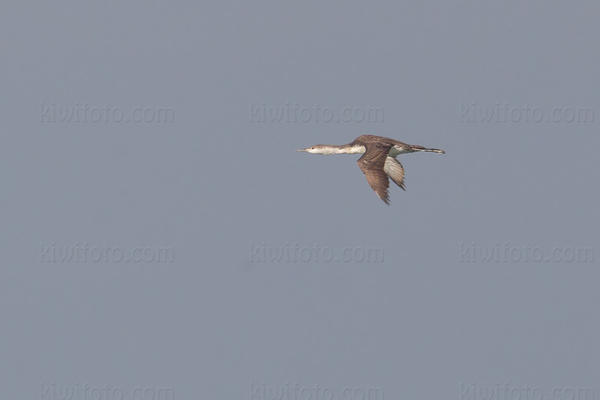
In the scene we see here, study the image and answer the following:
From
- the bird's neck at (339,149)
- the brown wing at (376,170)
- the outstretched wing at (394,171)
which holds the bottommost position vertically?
the brown wing at (376,170)

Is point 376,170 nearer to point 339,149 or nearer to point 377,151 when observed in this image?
point 377,151

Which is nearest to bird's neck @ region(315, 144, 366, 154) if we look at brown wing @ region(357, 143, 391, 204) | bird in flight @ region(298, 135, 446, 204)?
bird in flight @ region(298, 135, 446, 204)

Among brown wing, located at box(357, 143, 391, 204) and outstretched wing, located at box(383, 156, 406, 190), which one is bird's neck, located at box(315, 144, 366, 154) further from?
brown wing, located at box(357, 143, 391, 204)

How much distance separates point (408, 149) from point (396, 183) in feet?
6.02

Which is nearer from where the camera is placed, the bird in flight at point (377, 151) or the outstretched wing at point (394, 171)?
the bird in flight at point (377, 151)

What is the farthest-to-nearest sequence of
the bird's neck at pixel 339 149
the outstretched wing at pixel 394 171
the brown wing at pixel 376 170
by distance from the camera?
the bird's neck at pixel 339 149 < the outstretched wing at pixel 394 171 < the brown wing at pixel 376 170

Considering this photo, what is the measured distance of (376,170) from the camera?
6166 cm

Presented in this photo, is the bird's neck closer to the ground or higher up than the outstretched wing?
higher up

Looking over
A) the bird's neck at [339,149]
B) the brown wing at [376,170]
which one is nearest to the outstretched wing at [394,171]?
the bird's neck at [339,149]

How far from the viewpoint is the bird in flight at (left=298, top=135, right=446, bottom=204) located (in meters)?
62.0

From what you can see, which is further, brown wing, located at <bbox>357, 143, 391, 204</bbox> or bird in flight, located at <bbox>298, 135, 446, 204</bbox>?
bird in flight, located at <bbox>298, 135, 446, 204</bbox>

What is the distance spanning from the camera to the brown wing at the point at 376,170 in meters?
60.8

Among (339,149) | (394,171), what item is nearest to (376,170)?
(394,171)

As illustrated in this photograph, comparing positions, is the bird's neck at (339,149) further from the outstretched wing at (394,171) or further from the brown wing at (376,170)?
the brown wing at (376,170)
